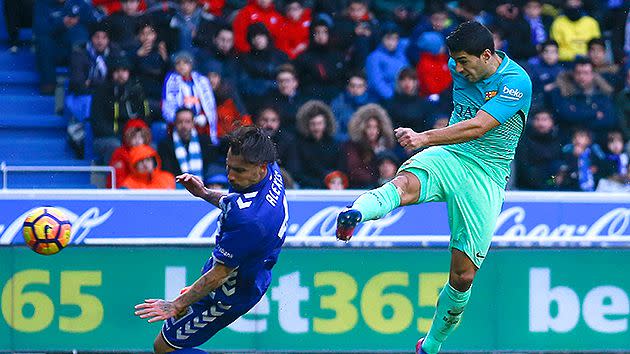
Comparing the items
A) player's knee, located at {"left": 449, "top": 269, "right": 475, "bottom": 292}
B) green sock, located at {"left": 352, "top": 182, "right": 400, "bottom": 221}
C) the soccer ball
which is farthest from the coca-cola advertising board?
green sock, located at {"left": 352, "top": 182, "right": 400, "bottom": 221}

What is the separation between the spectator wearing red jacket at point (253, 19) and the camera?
15.6 metres

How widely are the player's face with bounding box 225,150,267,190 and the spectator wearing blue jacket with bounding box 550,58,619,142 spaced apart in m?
7.28

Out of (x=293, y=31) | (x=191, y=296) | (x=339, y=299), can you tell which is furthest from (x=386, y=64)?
(x=191, y=296)

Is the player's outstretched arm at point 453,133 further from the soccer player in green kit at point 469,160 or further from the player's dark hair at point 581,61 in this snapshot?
the player's dark hair at point 581,61

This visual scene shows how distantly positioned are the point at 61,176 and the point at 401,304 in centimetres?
393

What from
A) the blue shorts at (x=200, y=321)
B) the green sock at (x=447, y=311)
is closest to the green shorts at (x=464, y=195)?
the green sock at (x=447, y=311)

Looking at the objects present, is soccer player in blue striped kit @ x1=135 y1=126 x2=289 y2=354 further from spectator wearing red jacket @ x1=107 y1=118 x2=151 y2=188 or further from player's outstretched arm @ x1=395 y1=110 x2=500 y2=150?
spectator wearing red jacket @ x1=107 y1=118 x2=151 y2=188

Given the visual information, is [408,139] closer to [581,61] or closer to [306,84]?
[306,84]

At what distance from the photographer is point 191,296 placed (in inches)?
360

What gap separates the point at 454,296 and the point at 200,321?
1949 millimetres

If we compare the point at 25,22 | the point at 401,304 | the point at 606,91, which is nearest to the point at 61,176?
the point at 25,22

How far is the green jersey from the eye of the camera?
9.81 m

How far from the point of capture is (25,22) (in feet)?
53.9

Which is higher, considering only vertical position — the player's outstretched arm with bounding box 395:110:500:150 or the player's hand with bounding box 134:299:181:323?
the player's outstretched arm with bounding box 395:110:500:150
